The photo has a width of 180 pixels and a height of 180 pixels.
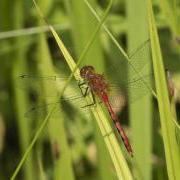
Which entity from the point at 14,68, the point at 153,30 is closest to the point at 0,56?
the point at 14,68

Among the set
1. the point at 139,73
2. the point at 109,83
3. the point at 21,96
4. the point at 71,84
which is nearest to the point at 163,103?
the point at 139,73

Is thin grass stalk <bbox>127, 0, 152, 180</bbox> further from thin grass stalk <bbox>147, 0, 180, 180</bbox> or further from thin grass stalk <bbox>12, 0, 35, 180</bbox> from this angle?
thin grass stalk <bbox>12, 0, 35, 180</bbox>

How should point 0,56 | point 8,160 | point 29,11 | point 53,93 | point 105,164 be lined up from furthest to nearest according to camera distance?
point 8,160
point 29,11
point 0,56
point 53,93
point 105,164

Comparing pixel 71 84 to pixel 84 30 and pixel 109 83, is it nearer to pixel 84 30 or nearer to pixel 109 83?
pixel 109 83

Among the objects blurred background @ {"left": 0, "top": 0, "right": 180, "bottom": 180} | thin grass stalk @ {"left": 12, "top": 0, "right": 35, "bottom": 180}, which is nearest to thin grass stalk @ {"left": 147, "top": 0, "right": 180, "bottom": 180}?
blurred background @ {"left": 0, "top": 0, "right": 180, "bottom": 180}

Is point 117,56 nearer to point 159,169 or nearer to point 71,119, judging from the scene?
point 71,119
